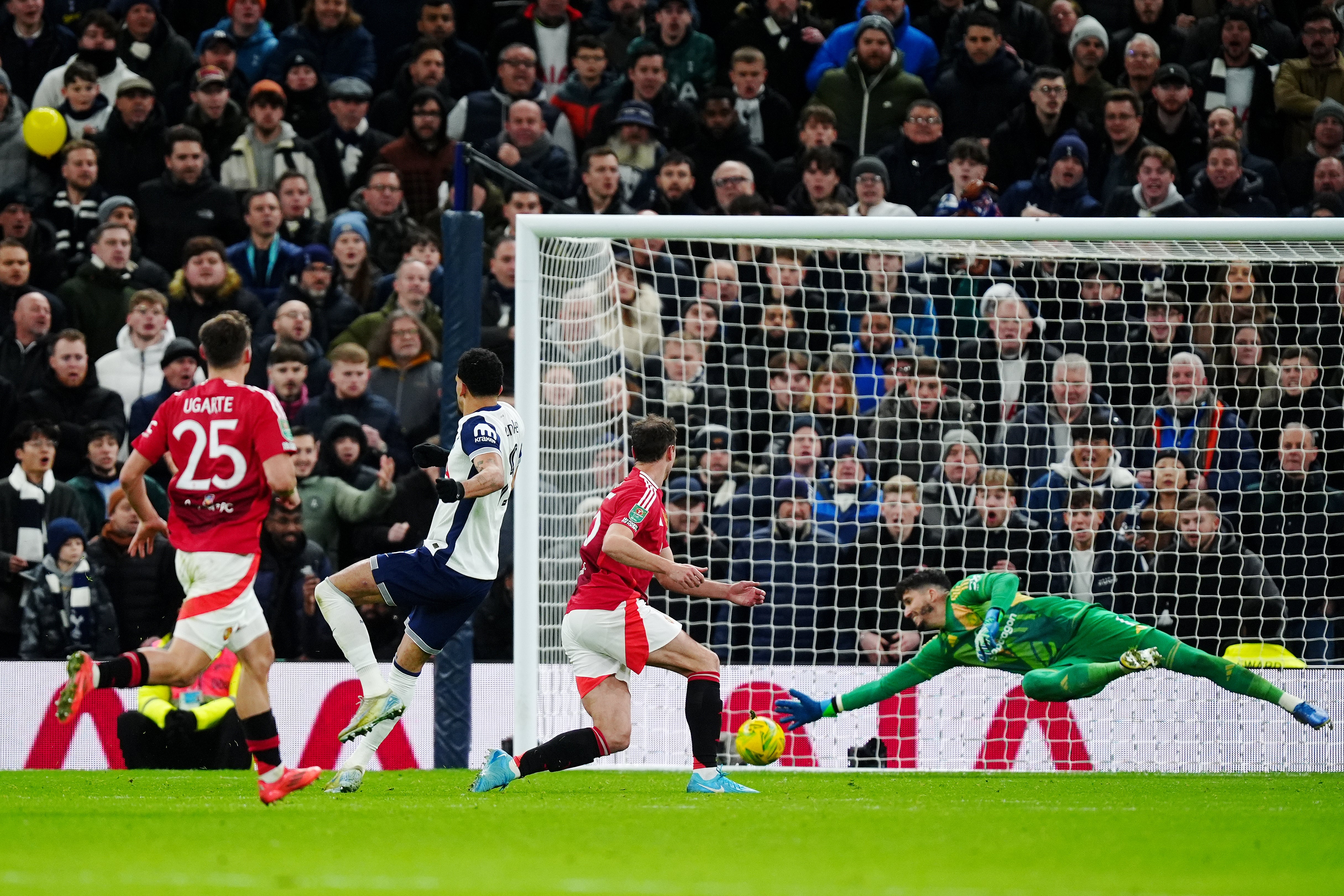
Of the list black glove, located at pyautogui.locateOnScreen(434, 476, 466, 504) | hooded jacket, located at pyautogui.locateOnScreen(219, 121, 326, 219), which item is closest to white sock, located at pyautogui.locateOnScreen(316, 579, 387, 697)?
black glove, located at pyautogui.locateOnScreen(434, 476, 466, 504)

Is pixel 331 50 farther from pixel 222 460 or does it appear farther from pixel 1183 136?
pixel 222 460

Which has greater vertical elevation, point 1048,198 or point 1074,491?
point 1048,198

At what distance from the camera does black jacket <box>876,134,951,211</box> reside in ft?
45.2

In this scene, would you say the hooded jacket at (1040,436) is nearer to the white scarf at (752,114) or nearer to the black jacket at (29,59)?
the white scarf at (752,114)

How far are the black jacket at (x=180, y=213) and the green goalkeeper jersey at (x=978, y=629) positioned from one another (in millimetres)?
6746

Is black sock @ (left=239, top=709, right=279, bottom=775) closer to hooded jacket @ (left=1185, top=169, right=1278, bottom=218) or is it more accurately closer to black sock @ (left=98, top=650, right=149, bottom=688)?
black sock @ (left=98, top=650, right=149, bottom=688)

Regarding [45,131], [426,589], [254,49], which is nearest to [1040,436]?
[426,589]

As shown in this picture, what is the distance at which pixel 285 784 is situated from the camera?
23.8 feet

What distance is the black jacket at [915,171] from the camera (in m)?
13.8

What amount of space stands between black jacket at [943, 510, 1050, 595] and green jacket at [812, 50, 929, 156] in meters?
4.03

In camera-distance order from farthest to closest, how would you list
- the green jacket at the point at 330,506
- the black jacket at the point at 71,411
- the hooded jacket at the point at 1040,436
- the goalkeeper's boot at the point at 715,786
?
the black jacket at the point at 71,411 → the green jacket at the point at 330,506 → the hooded jacket at the point at 1040,436 → the goalkeeper's boot at the point at 715,786

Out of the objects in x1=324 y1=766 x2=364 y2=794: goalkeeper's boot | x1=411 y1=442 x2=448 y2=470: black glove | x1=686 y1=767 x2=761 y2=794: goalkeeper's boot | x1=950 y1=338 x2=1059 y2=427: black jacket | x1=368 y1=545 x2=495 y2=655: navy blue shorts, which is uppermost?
x1=950 y1=338 x2=1059 y2=427: black jacket

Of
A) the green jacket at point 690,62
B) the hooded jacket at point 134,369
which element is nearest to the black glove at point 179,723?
the hooded jacket at point 134,369

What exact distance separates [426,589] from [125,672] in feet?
4.75
